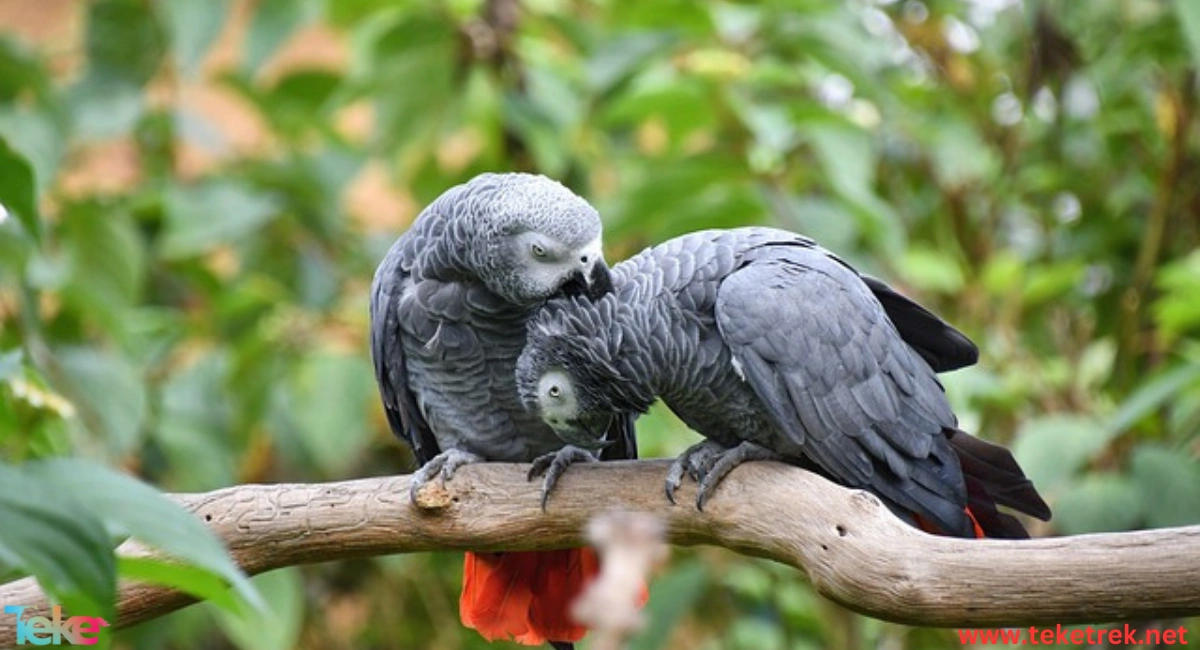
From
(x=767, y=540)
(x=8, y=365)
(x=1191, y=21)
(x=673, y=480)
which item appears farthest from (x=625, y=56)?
(x=8, y=365)

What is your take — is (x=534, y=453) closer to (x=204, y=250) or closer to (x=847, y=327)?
(x=847, y=327)

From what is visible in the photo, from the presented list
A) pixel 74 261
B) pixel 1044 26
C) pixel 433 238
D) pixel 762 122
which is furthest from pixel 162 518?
pixel 1044 26

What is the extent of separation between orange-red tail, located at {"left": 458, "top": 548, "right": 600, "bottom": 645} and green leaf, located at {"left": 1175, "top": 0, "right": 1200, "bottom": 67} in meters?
1.09

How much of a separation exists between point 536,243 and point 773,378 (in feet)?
0.98

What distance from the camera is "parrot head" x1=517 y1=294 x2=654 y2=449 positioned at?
1445 millimetres

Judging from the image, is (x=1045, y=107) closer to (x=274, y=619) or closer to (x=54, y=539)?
(x=274, y=619)

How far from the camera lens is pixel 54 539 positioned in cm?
83

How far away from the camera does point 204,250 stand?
2.72 metres

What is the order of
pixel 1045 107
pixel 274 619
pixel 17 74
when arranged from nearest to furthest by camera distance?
pixel 274 619 < pixel 17 74 < pixel 1045 107

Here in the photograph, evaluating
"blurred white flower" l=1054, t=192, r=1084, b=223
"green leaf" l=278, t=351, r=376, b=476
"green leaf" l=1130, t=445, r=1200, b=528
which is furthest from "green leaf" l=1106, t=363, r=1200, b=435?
"green leaf" l=278, t=351, r=376, b=476

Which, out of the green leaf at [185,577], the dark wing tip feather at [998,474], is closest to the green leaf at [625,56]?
the dark wing tip feather at [998,474]

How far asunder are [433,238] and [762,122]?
2.49 feet

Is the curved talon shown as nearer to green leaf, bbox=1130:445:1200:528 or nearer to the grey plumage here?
the grey plumage

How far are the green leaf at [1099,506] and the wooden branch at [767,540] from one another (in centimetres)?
84
